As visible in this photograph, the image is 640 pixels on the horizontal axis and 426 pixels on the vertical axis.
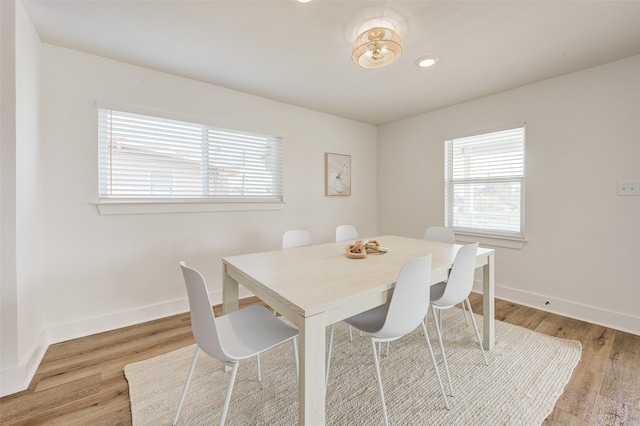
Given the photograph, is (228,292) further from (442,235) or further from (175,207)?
(442,235)

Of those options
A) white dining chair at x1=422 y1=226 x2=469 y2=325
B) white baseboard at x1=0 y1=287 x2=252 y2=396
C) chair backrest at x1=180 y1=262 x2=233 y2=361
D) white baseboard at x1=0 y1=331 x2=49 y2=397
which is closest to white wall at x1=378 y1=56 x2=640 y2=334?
white dining chair at x1=422 y1=226 x2=469 y2=325

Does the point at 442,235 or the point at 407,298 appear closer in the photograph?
the point at 407,298

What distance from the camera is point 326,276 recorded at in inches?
54.5

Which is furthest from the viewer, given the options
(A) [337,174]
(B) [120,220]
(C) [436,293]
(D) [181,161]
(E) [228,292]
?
(A) [337,174]

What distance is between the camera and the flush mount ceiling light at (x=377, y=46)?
161cm

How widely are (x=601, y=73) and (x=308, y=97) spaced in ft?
8.92

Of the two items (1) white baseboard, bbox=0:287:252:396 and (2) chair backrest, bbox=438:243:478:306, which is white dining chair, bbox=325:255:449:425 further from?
(1) white baseboard, bbox=0:287:252:396

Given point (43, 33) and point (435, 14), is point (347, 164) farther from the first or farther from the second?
point (43, 33)

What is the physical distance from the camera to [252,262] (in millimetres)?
1670

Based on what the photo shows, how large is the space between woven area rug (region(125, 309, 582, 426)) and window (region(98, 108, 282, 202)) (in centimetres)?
146

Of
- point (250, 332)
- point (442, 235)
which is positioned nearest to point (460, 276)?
point (442, 235)

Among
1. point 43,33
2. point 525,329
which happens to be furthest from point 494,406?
point 43,33

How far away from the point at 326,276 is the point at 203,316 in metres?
0.60

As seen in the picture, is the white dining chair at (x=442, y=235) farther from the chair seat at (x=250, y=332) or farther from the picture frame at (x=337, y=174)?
the chair seat at (x=250, y=332)
